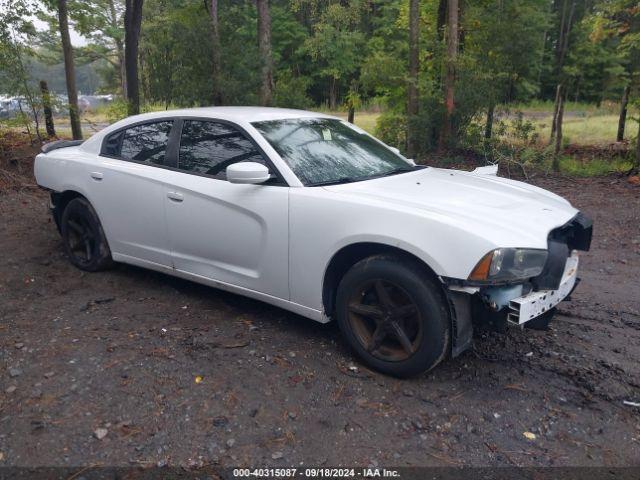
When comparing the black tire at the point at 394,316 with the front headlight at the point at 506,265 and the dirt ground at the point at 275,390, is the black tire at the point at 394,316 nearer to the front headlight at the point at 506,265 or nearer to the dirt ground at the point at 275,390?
the dirt ground at the point at 275,390

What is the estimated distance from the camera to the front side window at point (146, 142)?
14.9 feet

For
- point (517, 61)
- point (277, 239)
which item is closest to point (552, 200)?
point (277, 239)

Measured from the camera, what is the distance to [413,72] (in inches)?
489

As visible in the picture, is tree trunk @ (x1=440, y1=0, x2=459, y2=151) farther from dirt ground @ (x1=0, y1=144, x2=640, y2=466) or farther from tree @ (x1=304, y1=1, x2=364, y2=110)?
dirt ground @ (x1=0, y1=144, x2=640, y2=466)

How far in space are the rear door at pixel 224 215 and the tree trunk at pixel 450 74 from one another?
8570 mm

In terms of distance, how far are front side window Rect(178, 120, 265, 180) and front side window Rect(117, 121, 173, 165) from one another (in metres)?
0.23

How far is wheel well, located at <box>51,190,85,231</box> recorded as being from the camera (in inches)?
207

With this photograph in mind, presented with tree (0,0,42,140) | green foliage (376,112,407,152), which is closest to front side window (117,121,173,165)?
tree (0,0,42,140)

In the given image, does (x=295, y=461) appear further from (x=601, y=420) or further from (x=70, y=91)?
(x=70, y=91)

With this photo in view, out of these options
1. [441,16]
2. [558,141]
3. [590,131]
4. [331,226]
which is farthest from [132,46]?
[590,131]

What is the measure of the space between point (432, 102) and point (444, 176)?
863 centimetres

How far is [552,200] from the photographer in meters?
3.88

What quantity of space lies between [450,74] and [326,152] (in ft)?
28.2

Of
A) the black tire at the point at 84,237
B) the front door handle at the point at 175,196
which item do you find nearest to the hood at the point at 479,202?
the front door handle at the point at 175,196
